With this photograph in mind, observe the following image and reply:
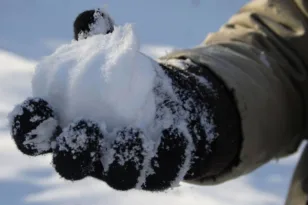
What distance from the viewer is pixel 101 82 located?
0.88 m

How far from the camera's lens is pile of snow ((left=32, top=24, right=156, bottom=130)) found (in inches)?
34.4

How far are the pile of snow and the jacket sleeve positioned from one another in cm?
25

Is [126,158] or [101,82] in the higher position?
[101,82]

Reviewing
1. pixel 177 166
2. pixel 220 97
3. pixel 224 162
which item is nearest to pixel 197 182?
pixel 224 162

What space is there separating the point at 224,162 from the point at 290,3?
48cm

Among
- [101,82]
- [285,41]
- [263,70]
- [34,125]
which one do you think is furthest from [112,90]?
[285,41]

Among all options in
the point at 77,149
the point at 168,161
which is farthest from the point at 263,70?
the point at 77,149

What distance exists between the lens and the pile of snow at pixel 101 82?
2.87ft

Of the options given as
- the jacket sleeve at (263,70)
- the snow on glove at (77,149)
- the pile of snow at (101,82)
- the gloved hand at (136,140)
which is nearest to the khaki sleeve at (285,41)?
the jacket sleeve at (263,70)

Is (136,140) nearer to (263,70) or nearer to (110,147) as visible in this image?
(110,147)

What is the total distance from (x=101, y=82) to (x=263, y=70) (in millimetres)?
499

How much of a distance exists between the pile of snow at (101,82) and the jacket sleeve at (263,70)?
252 millimetres

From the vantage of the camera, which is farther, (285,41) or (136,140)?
(285,41)

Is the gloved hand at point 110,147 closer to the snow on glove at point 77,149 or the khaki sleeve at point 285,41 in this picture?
the snow on glove at point 77,149
